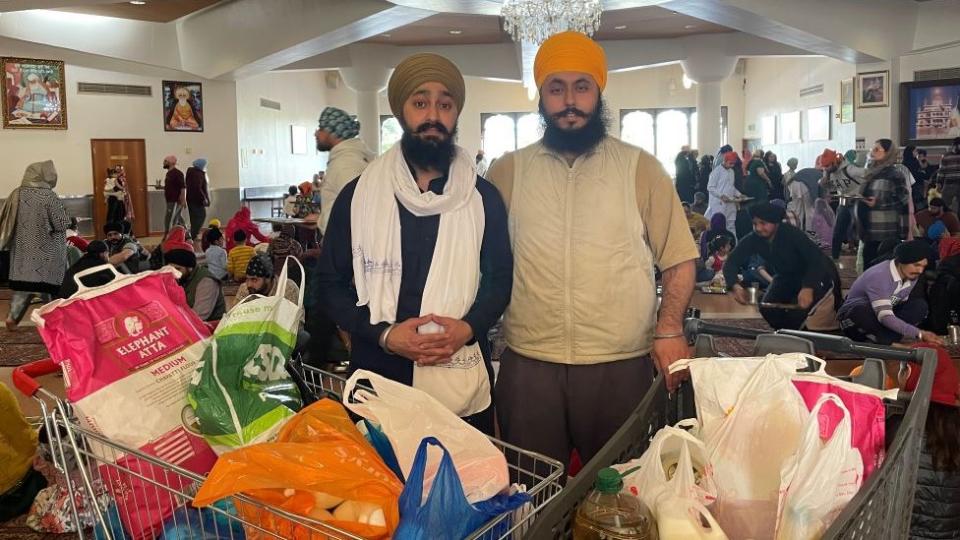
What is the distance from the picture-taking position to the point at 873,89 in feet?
42.0

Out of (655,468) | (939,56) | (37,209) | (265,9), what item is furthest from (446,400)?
(939,56)

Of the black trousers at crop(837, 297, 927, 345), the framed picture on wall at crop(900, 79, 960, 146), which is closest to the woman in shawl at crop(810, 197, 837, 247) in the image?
the framed picture on wall at crop(900, 79, 960, 146)

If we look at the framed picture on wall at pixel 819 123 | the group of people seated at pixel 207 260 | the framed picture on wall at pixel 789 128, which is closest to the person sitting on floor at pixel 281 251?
the group of people seated at pixel 207 260

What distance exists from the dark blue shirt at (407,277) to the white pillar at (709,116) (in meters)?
16.0

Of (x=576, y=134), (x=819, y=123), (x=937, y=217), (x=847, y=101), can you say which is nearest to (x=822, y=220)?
(x=937, y=217)

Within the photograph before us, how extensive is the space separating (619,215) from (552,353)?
0.37 metres

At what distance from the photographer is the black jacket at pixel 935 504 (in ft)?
7.77

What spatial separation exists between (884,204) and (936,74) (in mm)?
5536

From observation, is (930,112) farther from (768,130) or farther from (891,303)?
(891,303)

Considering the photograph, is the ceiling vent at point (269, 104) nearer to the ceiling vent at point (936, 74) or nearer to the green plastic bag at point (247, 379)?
the ceiling vent at point (936, 74)

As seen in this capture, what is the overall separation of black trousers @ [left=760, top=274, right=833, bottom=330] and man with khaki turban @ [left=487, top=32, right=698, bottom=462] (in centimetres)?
349

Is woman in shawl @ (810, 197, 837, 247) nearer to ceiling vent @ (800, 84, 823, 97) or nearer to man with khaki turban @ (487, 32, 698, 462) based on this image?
ceiling vent @ (800, 84, 823, 97)

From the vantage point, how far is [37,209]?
6.98 meters

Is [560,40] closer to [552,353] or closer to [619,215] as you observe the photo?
[619,215]
